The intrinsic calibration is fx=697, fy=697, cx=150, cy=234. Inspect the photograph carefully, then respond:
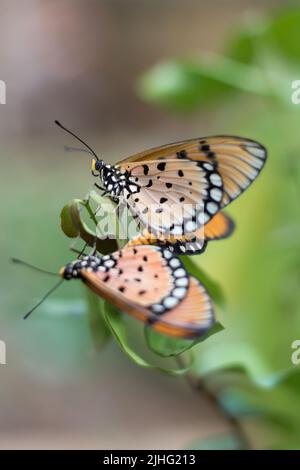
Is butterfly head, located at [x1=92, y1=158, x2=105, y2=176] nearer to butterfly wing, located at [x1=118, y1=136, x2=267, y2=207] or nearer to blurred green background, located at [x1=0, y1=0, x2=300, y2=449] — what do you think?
butterfly wing, located at [x1=118, y1=136, x2=267, y2=207]

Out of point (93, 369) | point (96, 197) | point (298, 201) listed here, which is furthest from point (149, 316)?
point (93, 369)

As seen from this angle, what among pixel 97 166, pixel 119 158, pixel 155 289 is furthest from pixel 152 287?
pixel 119 158

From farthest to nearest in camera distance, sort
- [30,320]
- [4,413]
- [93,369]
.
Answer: [4,413]
[93,369]
[30,320]

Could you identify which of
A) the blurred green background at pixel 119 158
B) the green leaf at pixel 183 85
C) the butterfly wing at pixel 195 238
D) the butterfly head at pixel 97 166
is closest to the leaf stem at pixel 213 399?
the blurred green background at pixel 119 158

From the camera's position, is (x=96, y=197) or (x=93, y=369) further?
(x=93, y=369)

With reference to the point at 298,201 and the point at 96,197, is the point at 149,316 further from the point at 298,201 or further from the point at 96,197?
the point at 298,201

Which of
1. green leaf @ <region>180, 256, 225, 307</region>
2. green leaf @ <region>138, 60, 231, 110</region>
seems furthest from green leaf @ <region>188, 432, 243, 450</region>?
green leaf @ <region>138, 60, 231, 110</region>
